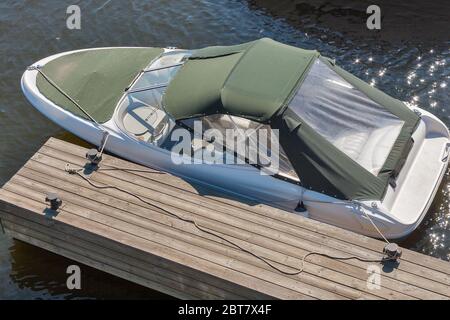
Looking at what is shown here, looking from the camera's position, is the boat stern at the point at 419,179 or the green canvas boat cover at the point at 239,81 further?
the green canvas boat cover at the point at 239,81

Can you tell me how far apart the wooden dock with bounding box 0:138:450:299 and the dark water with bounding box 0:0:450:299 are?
261 cm

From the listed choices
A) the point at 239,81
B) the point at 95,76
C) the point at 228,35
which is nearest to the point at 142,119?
the point at 95,76

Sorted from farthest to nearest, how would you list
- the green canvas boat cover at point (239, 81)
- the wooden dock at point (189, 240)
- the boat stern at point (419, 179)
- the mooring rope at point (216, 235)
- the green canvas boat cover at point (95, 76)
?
the green canvas boat cover at point (95, 76), the green canvas boat cover at point (239, 81), the boat stern at point (419, 179), the mooring rope at point (216, 235), the wooden dock at point (189, 240)

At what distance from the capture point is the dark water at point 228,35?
49.2ft

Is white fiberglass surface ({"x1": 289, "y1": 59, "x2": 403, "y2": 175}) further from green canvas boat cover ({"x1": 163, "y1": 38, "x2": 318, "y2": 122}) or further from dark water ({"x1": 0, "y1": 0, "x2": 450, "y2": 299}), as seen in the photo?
dark water ({"x1": 0, "y1": 0, "x2": 450, "y2": 299})

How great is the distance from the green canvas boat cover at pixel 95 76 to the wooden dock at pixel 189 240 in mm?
1185

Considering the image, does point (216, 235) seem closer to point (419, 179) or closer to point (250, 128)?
point (250, 128)

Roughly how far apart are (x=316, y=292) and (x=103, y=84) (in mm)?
5821

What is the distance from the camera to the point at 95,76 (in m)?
13.5

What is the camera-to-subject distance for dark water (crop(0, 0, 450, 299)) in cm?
1498

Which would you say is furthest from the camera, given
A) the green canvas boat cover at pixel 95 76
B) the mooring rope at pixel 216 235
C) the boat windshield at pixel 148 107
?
the green canvas boat cover at pixel 95 76

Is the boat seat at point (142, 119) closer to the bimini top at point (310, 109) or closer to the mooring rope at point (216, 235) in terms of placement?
the bimini top at point (310, 109)

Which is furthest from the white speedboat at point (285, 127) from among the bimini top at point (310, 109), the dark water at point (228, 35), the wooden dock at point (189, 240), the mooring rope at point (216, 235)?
the dark water at point (228, 35)
